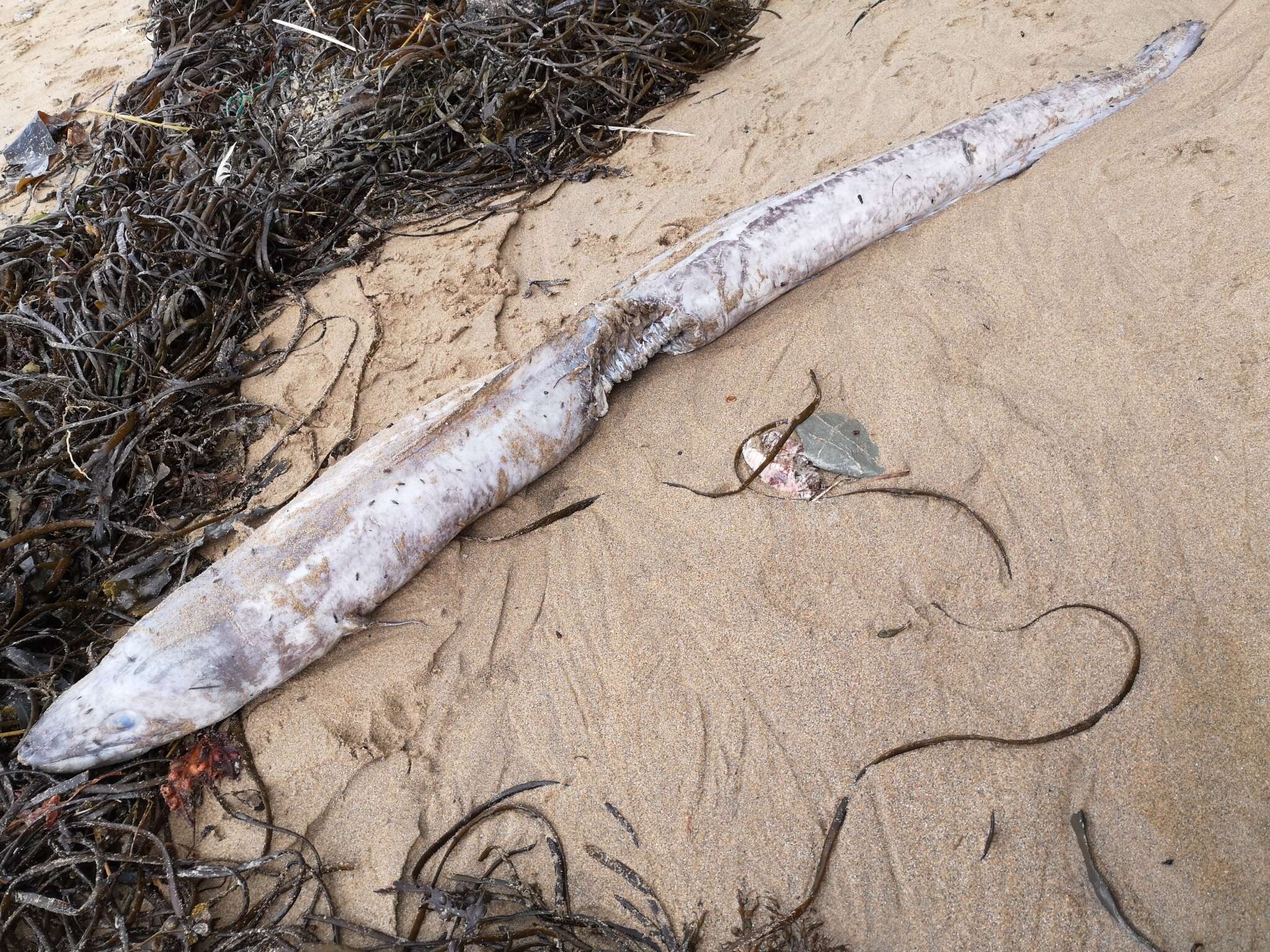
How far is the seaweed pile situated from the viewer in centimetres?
221

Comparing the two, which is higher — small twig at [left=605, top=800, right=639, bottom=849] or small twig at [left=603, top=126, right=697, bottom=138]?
small twig at [left=603, top=126, right=697, bottom=138]

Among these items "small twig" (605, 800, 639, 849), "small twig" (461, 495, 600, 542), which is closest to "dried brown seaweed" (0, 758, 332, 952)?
"small twig" (605, 800, 639, 849)

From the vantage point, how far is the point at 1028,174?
3.52 m

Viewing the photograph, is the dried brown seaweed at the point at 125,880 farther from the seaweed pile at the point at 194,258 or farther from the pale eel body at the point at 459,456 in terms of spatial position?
the pale eel body at the point at 459,456

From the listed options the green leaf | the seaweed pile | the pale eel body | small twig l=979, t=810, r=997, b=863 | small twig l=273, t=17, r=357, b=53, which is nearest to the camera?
small twig l=979, t=810, r=997, b=863

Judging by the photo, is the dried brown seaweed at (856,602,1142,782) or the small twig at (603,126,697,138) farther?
the small twig at (603,126,697,138)

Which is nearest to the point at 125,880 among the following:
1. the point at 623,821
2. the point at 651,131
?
the point at 623,821

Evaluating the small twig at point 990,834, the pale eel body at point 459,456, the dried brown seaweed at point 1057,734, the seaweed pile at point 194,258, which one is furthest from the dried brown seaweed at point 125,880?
the small twig at point 990,834

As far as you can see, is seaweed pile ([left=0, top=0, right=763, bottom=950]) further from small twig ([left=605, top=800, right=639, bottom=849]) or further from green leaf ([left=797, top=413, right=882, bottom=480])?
green leaf ([left=797, top=413, right=882, bottom=480])

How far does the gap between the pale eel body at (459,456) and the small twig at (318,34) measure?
8.58 feet

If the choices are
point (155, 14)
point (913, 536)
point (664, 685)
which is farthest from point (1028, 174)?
point (155, 14)

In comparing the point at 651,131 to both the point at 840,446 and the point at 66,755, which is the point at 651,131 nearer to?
the point at 840,446

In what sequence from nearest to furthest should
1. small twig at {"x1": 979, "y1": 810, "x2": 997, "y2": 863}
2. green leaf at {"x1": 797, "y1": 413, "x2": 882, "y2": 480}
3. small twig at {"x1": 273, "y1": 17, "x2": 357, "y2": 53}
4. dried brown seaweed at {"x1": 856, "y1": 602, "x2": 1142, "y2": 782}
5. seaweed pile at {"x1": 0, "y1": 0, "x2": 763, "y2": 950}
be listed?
1. small twig at {"x1": 979, "y1": 810, "x2": 997, "y2": 863}
2. dried brown seaweed at {"x1": 856, "y1": 602, "x2": 1142, "y2": 782}
3. seaweed pile at {"x1": 0, "y1": 0, "x2": 763, "y2": 950}
4. green leaf at {"x1": 797, "y1": 413, "x2": 882, "y2": 480}
5. small twig at {"x1": 273, "y1": 17, "x2": 357, "y2": 53}

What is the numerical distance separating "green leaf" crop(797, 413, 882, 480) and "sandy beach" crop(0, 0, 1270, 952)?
0.26ft
